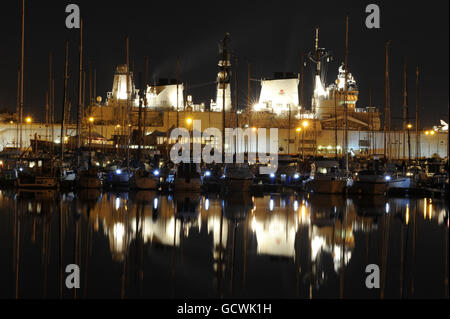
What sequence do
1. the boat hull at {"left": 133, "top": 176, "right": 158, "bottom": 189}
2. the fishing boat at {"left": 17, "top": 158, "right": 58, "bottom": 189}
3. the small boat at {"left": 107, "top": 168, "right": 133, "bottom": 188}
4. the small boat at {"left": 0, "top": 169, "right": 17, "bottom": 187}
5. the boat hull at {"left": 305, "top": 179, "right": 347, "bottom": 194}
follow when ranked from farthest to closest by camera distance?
the small boat at {"left": 107, "top": 168, "right": 133, "bottom": 188}
the small boat at {"left": 0, "top": 169, "right": 17, "bottom": 187}
the boat hull at {"left": 133, "top": 176, "right": 158, "bottom": 189}
the boat hull at {"left": 305, "top": 179, "right": 347, "bottom": 194}
the fishing boat at {"left": 17, "top": 158, "right": 58, "bottom": 189}

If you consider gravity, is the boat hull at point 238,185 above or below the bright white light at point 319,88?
below

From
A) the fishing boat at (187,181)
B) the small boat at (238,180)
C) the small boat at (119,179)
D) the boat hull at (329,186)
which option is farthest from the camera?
the small boat at (119,179)

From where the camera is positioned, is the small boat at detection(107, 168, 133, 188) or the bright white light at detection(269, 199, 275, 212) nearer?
the bright white light at detection(269, 199, 275, 212)

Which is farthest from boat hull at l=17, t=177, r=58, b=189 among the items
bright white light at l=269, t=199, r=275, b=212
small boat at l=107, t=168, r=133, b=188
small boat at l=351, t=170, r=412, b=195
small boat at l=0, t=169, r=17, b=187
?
small boat at l=351, t=170, r=412, b=195

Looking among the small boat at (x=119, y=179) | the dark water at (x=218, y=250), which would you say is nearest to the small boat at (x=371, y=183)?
the dark water at (x=218, y=250)

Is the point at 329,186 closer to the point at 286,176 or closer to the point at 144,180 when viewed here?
the point at 286,176

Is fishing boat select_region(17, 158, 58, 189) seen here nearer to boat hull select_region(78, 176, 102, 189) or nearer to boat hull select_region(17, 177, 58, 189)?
boat hull select_region(17, 177, 58, 189)

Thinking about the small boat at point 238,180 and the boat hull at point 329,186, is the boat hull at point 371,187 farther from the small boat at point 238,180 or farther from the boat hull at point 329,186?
the small boat at point 238,180

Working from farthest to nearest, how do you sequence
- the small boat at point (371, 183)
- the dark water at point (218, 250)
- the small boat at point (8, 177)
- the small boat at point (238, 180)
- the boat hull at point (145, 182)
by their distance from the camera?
the small boat at point (8, 177)
the small boat at point (238, 180)
the boat hull at point (145, 182)
the small boat at point (371, 183)
the dark water at point (218, 250)

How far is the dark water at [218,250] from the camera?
1020 cm

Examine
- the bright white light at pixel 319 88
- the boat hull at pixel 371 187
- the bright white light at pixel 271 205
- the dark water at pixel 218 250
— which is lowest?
the dark water at pixel 218 250

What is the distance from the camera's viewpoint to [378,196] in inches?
1268

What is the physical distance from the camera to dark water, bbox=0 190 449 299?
1020 centimetres
